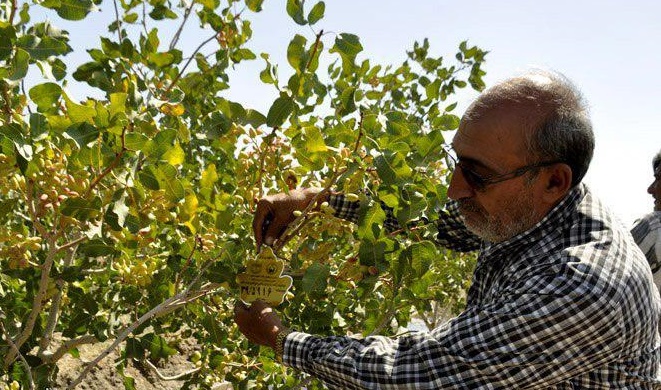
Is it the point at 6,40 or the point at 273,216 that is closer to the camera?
the point at 6,40

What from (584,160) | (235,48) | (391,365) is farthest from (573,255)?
(235,48)

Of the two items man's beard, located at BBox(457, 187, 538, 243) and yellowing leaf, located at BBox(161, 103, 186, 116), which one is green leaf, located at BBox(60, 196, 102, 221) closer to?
yellowing leaf, located at BBox(161, 103, 186, 116)

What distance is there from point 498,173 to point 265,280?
753 millimetres

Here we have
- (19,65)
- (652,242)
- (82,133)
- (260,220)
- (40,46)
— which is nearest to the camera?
(82,133)

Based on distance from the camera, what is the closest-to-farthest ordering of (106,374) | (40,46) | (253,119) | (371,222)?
Result: (40,46) < (253,119) < (371,222) < (106,374)

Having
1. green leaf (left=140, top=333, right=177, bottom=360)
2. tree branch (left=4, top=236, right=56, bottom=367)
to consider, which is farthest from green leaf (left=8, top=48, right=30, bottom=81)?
green leaf (left=140, top=333, right=177, bottom=360)

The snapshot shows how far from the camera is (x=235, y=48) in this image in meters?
2.64

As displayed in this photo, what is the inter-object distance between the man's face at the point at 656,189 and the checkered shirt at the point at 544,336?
2.46m

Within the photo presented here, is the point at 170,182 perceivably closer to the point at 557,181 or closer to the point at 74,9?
the point at 74,9

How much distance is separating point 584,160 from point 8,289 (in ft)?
7.91

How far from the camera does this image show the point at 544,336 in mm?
1574

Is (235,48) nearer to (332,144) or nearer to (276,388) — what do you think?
(332,144)

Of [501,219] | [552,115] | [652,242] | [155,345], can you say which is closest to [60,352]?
[155,345]

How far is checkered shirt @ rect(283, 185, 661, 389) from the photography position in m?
1.57
